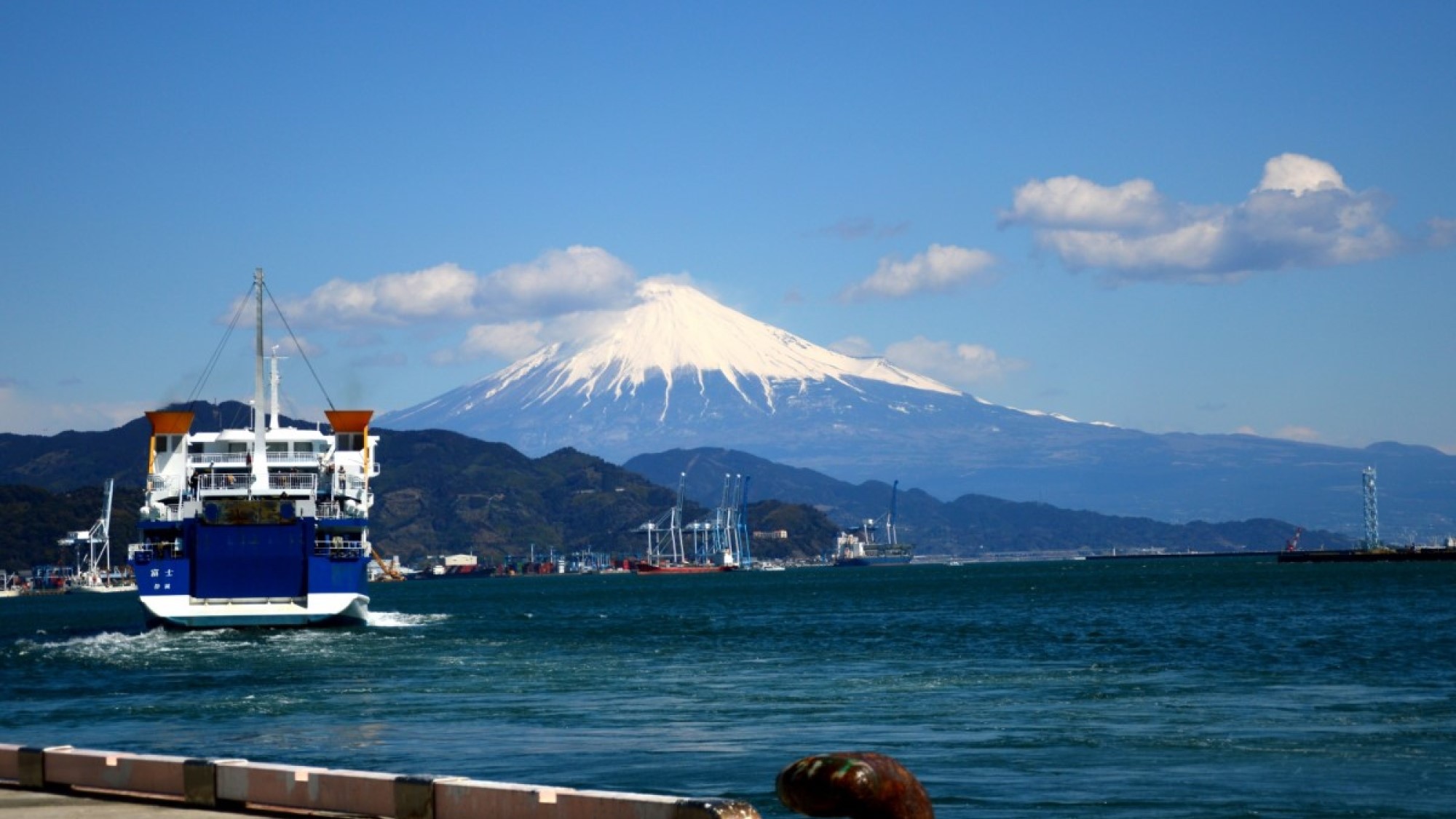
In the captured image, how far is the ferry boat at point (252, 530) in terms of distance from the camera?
69812mm

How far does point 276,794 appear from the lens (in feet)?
54.7

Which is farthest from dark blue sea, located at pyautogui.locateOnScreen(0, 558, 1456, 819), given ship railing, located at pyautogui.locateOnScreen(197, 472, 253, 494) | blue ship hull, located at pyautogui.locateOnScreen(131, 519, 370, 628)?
ship railing, located at pyautogui.locateOnScreen(197, 472, 253, 494)

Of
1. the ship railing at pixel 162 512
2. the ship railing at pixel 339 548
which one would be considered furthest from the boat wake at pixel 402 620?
the ship railing at pixel 162 512

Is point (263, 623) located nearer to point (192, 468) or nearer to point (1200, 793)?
point (192, 468)

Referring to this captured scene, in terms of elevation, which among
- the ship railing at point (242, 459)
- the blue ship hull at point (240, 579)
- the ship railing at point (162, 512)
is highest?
the ship railing at point (242, 459)

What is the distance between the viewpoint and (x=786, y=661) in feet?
177

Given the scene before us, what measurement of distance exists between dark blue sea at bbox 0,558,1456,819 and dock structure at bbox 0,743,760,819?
25.2 feet

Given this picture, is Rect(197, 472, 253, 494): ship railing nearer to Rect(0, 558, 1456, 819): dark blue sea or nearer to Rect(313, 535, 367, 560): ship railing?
Rect(313, 535, 367, 560): ship railing

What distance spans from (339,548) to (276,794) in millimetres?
57834

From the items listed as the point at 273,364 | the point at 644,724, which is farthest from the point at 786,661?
the point at 273,364

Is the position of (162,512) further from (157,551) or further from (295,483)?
(295,483)

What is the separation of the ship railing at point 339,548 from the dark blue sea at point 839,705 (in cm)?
319

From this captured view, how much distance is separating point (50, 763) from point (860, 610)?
290ft

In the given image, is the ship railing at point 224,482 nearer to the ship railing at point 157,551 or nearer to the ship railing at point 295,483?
the ship railing at point 295,483
